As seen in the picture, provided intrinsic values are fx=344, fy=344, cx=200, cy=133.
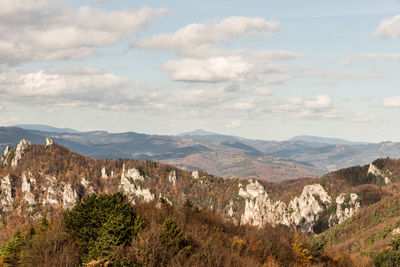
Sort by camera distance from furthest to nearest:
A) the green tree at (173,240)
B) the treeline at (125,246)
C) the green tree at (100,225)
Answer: the green tree at (100,225) → the green tree at (173,240) → the treeline at (125,246)

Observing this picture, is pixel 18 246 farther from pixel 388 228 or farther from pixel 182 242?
pixel 388 228

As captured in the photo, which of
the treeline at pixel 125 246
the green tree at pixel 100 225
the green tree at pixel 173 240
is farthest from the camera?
the green tree at pixel 100 225

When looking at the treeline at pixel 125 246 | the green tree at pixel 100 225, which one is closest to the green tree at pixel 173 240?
the treeline at pixel 125 246

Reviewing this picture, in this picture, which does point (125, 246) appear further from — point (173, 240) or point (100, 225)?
point (173, 240)

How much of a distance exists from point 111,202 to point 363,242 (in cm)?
18385

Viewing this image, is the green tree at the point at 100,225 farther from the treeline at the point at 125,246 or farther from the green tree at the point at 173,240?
the green tree at the point at 173,240

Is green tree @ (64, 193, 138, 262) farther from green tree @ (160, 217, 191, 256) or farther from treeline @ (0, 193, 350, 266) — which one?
green tree @ (160, 217, 191, 256)

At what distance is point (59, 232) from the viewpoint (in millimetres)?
45094

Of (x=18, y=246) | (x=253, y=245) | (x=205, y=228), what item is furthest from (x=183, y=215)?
(x=18, y=246)

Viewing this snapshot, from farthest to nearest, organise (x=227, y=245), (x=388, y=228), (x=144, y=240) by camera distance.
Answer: (x=388, y=228)
(x=227, y=245)
(x=144, y=240)

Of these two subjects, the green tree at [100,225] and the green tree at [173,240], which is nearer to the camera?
the green tree at [173,240]

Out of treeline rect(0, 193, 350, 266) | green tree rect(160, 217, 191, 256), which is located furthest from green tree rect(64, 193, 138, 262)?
green tree rect(160, 217, 191, 256)

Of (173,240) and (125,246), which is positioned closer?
(173,240)

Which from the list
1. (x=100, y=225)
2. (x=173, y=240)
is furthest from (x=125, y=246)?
(x=173, y=240)
